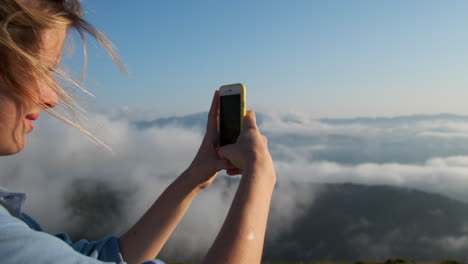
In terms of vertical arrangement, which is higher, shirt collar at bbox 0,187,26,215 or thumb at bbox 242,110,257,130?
thumb at bbox 242,110,257,130

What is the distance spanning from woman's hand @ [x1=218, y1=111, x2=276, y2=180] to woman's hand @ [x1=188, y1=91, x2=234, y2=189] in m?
0.34

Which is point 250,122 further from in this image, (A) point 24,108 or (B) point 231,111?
Answer: (A) point 24,108

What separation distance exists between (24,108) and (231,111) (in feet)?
5.54

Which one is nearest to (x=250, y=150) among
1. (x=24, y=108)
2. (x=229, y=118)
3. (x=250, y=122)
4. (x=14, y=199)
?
(x=250, y=122)

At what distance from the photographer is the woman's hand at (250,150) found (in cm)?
205

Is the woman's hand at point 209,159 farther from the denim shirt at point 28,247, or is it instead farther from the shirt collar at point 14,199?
the denim shirt at point 28,247

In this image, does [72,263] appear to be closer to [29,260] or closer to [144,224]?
[29,260]

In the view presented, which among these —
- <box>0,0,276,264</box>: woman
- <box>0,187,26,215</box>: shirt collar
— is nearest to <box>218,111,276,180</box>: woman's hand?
<box>0,0,276,264</box>: woman

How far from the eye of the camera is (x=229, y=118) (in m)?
3.05

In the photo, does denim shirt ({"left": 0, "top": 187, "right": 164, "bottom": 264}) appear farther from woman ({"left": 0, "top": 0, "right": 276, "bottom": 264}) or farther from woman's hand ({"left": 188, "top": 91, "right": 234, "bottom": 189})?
woman's hand ({"left": 188, "top": 91, "right": 234, "bottom": 189})

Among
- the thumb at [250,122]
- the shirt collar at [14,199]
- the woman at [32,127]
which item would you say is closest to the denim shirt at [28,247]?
the woman at [32,127]

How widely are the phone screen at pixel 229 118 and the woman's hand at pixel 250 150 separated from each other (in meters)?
0.44

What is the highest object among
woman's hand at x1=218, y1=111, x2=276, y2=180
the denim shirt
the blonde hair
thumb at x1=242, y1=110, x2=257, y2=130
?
the blonde hair

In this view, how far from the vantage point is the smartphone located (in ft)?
9.68
